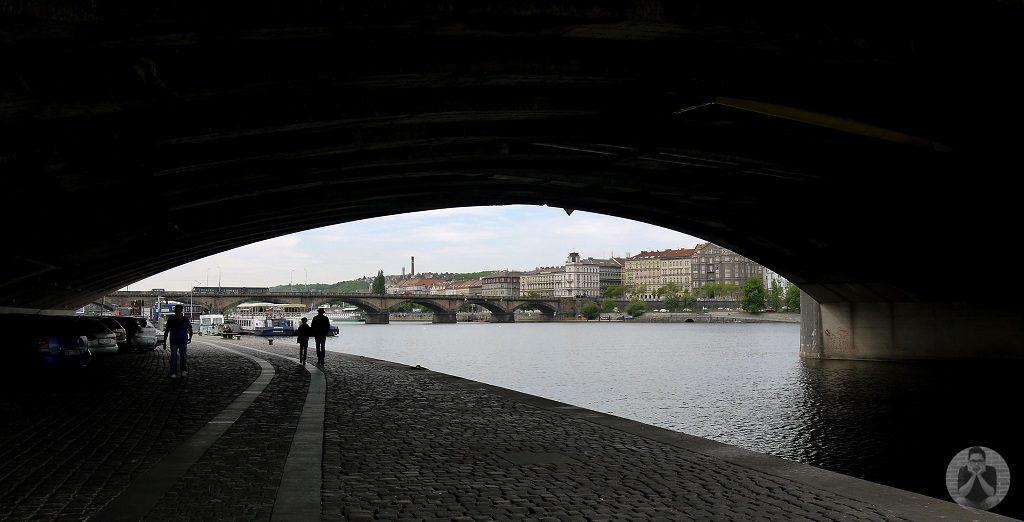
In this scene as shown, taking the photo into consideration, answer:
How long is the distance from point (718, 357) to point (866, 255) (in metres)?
18.7

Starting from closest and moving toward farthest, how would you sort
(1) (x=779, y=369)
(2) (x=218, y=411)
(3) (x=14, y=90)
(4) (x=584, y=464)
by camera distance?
(4) (x=584, y=464), (3) (x=14, y=90), (2) (x=218, y=411), (1) (x=779, y=369)

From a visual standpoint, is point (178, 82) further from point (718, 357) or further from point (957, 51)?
point (718, 357)

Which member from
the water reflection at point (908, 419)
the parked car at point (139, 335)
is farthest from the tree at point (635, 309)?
the water reflection at point (908, 419)

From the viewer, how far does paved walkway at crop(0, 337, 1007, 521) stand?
23.4 feet

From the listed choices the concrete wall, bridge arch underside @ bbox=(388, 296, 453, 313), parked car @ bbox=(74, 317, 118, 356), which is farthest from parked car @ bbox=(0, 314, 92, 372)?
bridge arch underside @ bbox=(388, 296, 453, 313)

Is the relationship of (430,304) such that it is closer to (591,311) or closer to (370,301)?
(370,301)

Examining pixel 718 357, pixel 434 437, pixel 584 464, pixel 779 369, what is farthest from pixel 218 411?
pixel 718 357

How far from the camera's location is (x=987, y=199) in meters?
22.8

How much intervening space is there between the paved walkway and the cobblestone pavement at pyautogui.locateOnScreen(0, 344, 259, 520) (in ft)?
0.13

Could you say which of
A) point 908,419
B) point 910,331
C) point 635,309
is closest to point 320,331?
point 908,419

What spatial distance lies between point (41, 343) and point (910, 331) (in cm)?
3178

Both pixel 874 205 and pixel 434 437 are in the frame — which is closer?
pixel 434 437

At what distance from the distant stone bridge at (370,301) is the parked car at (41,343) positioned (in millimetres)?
89093
